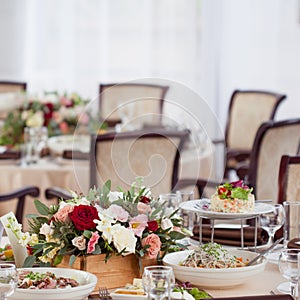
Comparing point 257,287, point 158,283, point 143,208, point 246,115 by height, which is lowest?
point 257,287

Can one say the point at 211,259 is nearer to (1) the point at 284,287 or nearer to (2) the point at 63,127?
(1) the point at 284,287

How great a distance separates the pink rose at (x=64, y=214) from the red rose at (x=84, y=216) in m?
0.01

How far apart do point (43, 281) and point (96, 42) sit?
5.83 metres

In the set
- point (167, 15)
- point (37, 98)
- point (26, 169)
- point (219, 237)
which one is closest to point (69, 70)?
point (167, 15)

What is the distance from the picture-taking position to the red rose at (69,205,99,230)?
2.45 m

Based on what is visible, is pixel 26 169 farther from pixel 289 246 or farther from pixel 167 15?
pixel 167 15

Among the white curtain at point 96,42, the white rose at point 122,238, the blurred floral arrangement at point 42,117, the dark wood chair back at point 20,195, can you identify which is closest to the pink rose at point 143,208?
the white rose at point 122,238

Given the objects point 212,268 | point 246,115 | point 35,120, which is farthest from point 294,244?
point 246,115

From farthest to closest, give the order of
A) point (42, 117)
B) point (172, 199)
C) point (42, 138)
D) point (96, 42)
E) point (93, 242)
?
point (96, 42)
point (42, 117)
point (42, 138)
point (172, 199)
point (93, 242)

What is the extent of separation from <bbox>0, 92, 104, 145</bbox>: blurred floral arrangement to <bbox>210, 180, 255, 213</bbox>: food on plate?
2.88 m

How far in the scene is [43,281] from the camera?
2291 mm

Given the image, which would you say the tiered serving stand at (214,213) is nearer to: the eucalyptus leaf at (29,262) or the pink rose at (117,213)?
the pink rose at (117,213)

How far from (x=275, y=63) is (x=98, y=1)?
175cm

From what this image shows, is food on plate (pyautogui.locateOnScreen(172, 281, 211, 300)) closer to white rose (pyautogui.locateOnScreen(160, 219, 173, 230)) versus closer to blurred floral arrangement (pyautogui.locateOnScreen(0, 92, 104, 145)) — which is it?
white rose (pyautogui.locateOnScreen(160, 219, 173, 230))
